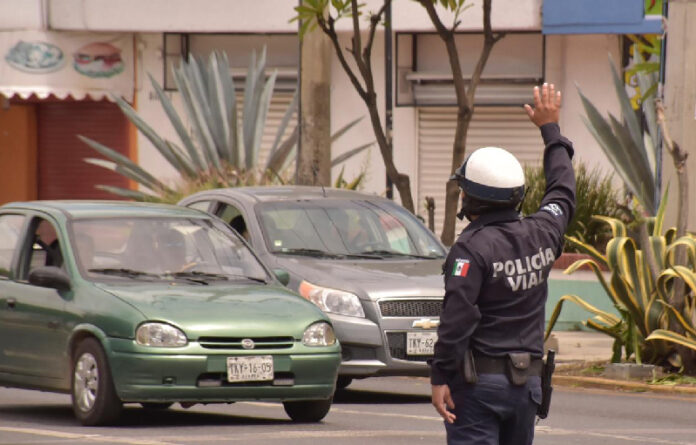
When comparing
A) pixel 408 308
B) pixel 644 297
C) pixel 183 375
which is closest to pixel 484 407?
pixel 183 375

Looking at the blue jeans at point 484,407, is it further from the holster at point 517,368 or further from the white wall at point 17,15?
the white wall at point 17,15

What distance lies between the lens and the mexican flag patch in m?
6.18

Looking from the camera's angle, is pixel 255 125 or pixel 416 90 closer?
pixel 255 125

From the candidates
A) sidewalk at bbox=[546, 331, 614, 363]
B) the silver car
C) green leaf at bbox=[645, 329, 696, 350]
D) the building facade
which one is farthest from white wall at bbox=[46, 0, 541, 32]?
green leaf at bbox=[645, 329, 696, 350]

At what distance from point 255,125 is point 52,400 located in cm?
1100

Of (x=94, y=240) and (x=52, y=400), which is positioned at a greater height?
(x=94, y=240)

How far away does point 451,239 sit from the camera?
60.5 feet

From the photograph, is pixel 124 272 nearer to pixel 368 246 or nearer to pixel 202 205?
pixel 368 246

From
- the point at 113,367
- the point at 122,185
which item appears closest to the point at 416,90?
the point at 122,185

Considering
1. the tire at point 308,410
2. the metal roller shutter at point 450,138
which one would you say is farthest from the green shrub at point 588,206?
the tire at point 308,410

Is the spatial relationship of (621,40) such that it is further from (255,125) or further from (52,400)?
(52,400)

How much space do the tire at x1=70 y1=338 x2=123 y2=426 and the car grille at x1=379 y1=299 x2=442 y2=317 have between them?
109 inches

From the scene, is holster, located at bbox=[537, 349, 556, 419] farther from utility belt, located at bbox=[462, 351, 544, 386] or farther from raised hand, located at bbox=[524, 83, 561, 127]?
raised hand, located at bbox=[524, 83, 561, 127]

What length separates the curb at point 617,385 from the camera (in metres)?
13.9
